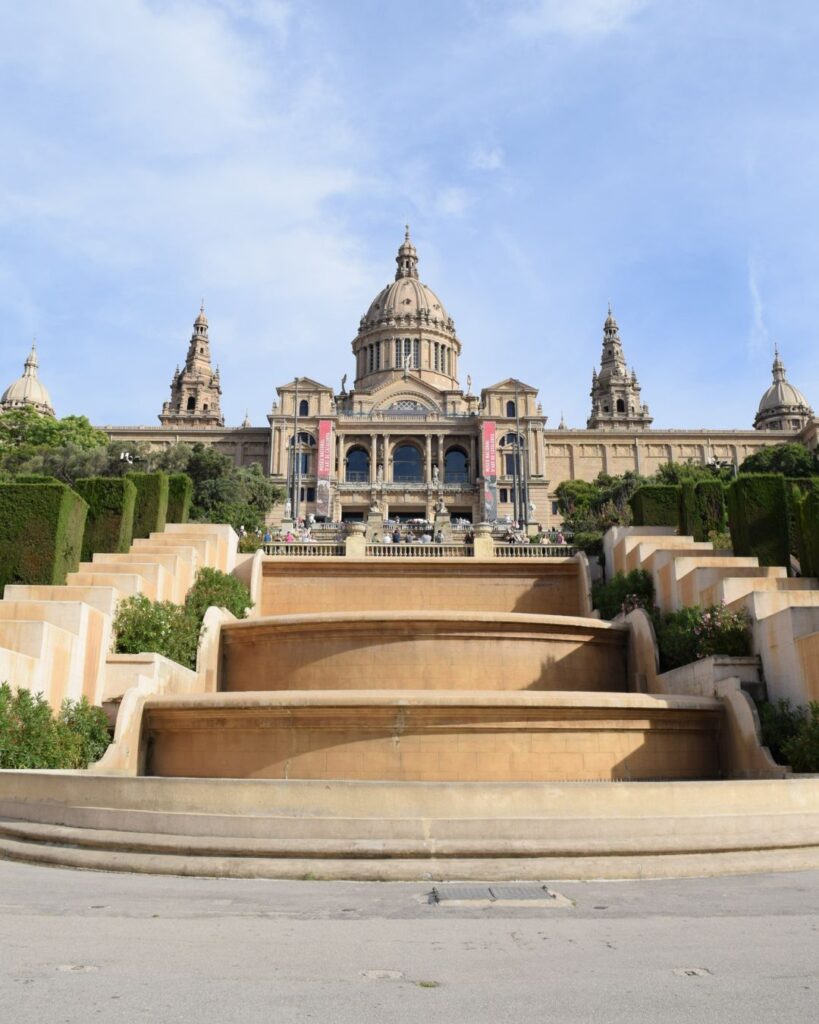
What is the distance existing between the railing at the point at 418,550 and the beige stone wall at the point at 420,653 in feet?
43.0

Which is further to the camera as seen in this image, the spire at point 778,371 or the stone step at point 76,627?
the spire at point 778,371

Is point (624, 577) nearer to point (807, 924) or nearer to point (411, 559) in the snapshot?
point (411, 559)

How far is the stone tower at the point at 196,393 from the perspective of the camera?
367 feet

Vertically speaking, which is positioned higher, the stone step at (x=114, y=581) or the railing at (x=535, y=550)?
the railing at (x=535, y=550)

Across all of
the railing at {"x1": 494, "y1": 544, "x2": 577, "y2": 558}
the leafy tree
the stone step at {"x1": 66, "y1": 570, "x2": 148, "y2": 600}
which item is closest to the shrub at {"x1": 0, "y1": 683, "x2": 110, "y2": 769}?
the stone step at {"x1": 66, "y1": 570, "x2": 148, "y2": 600}

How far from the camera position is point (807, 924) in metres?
6.02

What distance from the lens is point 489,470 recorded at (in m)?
86.6

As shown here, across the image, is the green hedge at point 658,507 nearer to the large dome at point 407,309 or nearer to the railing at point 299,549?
the railing at point 299,549

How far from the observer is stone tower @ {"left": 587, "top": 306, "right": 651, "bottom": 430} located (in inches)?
4289

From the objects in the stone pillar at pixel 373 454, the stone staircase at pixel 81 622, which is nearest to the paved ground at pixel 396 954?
the stone staircase at pixel 81 622

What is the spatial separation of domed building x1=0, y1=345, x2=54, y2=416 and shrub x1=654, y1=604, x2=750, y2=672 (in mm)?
107284

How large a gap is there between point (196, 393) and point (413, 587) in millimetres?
98267

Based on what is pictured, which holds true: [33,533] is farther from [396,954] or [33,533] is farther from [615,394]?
[615,394]

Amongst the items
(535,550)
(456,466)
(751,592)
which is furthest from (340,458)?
(751,592)
